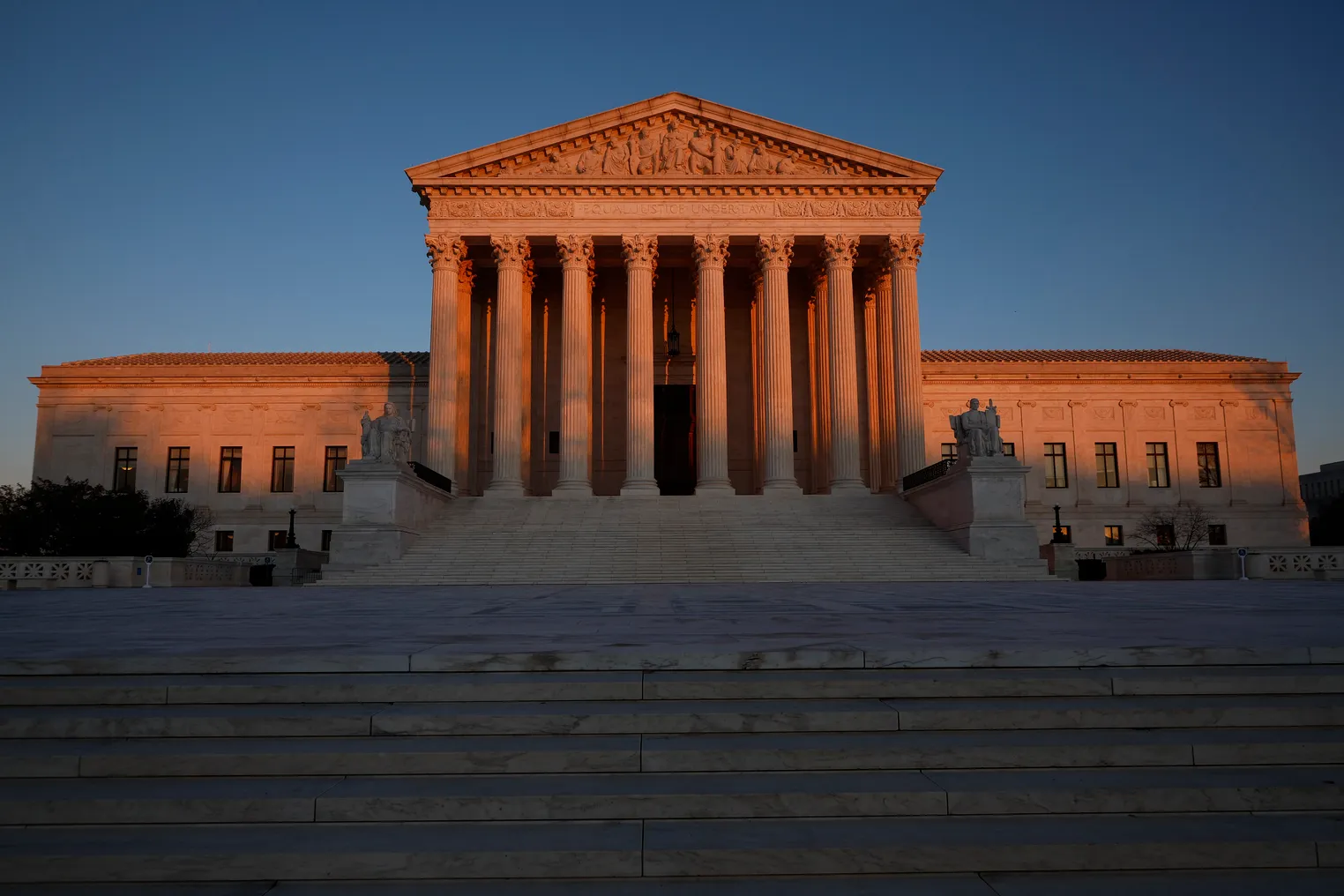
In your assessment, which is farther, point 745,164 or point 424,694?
point 745,164

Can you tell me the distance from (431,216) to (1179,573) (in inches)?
1224

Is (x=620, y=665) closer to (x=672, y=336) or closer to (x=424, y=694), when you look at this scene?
(x=424, y=694)

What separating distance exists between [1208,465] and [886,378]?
2005 centimetres

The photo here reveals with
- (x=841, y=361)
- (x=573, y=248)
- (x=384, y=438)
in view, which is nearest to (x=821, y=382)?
(x=841, y=361)

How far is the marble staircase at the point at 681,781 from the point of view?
483 cm

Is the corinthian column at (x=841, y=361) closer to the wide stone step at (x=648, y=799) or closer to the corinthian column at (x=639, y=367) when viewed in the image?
the corinthian column at (x=639, y=367)

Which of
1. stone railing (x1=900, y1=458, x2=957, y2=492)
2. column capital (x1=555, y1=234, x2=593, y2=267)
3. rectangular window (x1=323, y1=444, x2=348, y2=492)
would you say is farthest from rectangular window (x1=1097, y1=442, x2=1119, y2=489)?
rectangular window (x1=323, y1=444, x2=348, y2=492)

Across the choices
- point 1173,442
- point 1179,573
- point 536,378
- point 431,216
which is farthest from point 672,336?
point 1173,442

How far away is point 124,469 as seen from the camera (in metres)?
47.1

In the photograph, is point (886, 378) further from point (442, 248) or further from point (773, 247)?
point (442, 248)

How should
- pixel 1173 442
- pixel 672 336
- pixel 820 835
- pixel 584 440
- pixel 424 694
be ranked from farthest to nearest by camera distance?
pixel 1173 442 → pixel 672 336 → pixel 584 440 → pixel 424 694 → pixel 820 835

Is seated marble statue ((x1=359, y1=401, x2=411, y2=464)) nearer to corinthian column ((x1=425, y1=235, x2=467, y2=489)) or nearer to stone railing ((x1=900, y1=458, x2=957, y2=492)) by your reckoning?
corinthian column ((x1=425, y1=235, x2=467, y2=489))

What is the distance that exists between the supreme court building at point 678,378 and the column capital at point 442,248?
9 cm

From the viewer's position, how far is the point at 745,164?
3953cm
